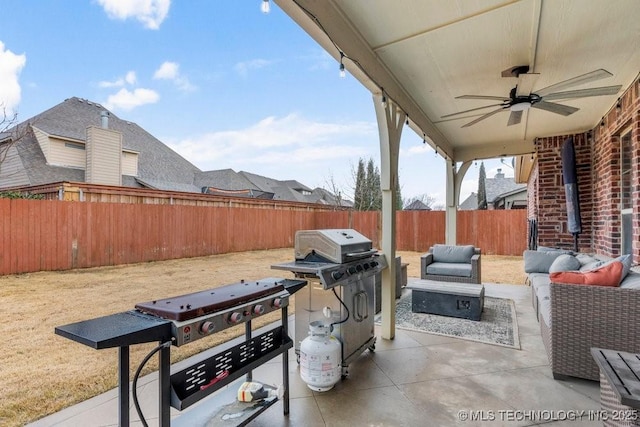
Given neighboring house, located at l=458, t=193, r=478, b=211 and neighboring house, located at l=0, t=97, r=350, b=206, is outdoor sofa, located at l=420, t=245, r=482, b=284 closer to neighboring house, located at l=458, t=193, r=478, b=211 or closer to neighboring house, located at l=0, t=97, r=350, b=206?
neighboring house, located at l=0, t=97, r=350, b=206

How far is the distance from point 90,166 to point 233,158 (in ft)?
33.7

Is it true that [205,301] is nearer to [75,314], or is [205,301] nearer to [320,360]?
[320,360]

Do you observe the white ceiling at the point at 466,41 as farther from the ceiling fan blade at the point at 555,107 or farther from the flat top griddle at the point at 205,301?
the flat top griddle at the point at 205,301

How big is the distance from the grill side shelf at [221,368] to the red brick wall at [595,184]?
12.1 ft

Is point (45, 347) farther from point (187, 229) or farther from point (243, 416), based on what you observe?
point (187, 229)

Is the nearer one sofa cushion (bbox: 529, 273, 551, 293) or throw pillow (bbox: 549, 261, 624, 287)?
throw pillow (bbox: 549, 261, 624, 287)

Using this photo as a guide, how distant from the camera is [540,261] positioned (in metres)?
4.26

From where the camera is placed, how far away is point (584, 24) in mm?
2307

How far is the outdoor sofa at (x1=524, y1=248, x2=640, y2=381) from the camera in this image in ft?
Answer: 6.87

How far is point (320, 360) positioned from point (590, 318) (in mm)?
1892

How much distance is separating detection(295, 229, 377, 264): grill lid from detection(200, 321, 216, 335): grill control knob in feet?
3.61

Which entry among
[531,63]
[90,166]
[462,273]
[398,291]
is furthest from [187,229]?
[531,63]

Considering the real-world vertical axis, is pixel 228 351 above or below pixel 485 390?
above

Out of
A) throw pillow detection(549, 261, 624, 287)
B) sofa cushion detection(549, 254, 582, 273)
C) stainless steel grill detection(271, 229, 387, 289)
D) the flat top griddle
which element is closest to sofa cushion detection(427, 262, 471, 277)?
sofa cushion detection(549, 254, 582, 273)
